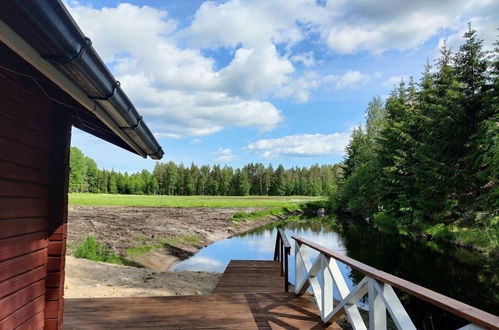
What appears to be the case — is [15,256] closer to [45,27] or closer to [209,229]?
[45,27]

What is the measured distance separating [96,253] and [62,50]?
12.6 meters

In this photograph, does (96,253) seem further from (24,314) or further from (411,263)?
(411,263)

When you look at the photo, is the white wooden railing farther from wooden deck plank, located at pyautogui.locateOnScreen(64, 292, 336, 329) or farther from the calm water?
the calm water

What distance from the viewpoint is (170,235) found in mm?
18156

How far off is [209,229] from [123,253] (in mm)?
9290

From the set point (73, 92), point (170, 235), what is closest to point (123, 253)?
point (170, 235)

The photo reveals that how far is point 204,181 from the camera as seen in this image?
8294 centimetres

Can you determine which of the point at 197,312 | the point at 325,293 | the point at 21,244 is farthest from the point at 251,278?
the point at 21,244

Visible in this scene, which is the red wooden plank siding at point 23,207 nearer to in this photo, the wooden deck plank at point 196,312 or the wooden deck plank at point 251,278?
the wooden deck plank at point 196,312

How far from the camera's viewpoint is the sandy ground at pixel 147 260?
24.8ft

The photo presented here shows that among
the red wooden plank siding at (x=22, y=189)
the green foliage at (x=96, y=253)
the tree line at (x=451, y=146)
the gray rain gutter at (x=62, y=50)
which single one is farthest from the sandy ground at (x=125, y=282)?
the tree line at (x=451, y=146)

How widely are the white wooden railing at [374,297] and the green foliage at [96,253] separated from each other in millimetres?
9434

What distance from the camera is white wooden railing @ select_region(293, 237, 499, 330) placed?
5.87ft

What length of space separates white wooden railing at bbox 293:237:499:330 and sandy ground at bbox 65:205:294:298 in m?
4.28
